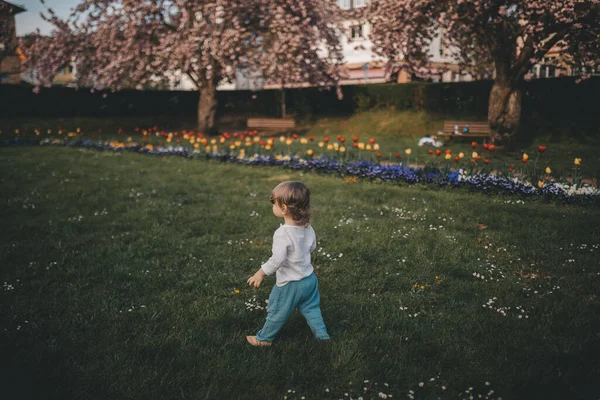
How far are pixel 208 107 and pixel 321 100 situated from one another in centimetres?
831

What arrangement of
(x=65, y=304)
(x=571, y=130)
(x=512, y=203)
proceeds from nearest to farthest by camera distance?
(x=65, y=304), (x=512, y=203), (x=571, y=130)

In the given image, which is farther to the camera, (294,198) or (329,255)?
(329,255)

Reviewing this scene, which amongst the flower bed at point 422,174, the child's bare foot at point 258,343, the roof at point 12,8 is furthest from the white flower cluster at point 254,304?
the roof at point 12,8

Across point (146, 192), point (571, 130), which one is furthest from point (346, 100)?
point (146, 192)

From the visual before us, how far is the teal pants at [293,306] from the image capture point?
3391 mm

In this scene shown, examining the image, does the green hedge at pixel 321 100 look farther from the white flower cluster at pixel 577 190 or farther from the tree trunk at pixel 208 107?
the white flower cluster at pixel 577 190

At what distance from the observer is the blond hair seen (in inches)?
128

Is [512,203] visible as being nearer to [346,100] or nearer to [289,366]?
→ [289,366]

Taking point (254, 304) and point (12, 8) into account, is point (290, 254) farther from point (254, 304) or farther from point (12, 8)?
point (12, 8)

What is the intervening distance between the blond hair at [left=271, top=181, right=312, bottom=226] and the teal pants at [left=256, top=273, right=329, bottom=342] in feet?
1.73

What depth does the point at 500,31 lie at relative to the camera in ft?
43.0

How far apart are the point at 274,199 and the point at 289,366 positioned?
1.28m

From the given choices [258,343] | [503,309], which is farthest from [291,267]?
[503,309]

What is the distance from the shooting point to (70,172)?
1067cm
